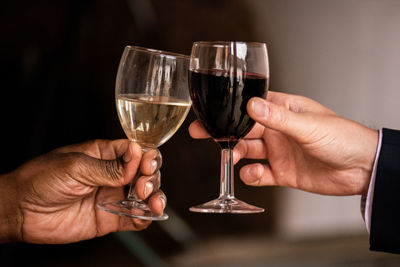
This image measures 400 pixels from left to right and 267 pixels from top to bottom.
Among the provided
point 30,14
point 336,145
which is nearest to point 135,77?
point 336,145

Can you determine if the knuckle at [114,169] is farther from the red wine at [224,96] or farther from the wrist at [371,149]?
the wrist at [371,149]

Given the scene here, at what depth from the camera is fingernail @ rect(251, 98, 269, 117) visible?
0.92 m

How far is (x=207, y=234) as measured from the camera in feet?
8.22

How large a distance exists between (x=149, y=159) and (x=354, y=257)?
2042 mm

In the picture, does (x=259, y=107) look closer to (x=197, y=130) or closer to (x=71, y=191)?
(x=197, y=130)

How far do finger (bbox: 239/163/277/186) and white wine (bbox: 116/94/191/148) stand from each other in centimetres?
35

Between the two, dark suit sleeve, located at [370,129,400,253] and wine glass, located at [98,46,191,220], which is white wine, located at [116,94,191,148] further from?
dark suit sleeve, located at [370,129,400,253]

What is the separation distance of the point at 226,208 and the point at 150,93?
0.24 meters

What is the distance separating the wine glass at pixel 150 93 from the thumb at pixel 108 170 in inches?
3.4

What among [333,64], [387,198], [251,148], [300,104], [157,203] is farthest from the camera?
[333,64]

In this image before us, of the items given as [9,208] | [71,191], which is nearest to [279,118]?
[71,191]

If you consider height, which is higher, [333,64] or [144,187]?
[333,64]

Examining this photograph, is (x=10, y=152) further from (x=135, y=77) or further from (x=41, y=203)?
(x=135, y=77)

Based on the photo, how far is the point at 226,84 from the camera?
932 mm
